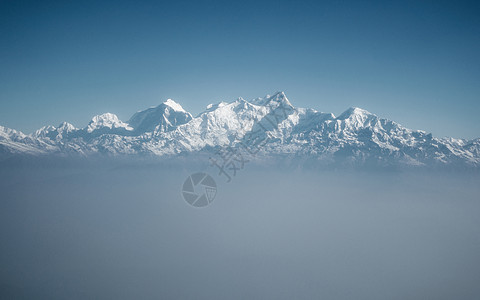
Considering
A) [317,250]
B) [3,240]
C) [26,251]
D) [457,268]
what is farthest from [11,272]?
[457,268]

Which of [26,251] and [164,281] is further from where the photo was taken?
[26,251]

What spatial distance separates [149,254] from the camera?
152250 millimetres

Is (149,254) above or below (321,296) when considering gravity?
below

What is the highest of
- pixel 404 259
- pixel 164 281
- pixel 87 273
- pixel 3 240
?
pixel 404 259

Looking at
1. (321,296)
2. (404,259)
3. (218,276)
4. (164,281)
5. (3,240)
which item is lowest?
(3,240)

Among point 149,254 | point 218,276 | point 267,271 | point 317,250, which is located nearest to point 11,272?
point 149,254

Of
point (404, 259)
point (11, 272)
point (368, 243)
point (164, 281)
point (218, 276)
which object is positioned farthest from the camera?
point (368, 243)

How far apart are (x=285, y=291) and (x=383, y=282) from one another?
53228 mm

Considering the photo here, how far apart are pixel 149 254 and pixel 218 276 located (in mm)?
46770

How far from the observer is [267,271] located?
138 meters

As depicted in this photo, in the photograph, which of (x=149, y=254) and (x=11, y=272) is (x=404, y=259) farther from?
(x=11, y=272)

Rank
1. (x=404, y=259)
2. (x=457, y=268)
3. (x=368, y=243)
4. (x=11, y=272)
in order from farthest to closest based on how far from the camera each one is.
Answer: (x=368, y=243)
(x=404, y=259)
(x=457, y=268)
(x=11, y=272)

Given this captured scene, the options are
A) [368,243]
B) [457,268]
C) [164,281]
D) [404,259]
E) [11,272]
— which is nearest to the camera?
[11,272]

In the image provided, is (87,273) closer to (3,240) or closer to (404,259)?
(3,240)
